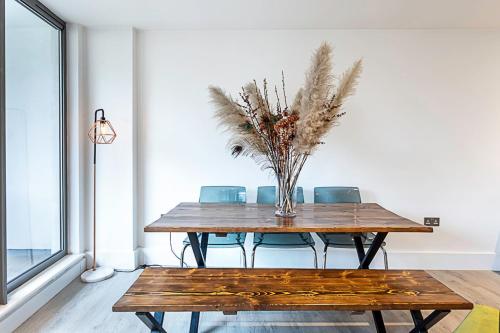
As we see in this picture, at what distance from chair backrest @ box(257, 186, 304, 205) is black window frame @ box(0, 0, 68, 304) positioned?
71.0 inches

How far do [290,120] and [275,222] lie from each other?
0.62m

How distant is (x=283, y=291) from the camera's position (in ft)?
5.13

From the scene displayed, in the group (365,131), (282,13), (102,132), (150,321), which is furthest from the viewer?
(365,131)

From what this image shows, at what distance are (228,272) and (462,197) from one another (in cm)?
260

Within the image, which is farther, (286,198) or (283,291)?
(286,198)

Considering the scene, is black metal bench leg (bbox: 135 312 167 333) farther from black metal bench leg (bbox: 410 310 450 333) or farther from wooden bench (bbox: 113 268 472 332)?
black metal bench leg (bbox: 410 310 450 333)

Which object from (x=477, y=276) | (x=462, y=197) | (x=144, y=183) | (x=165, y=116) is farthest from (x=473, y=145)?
(x=144, y=183)

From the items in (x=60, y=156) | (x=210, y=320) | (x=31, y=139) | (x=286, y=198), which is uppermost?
(x=31, y=139)

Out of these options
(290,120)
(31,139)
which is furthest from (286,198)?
(31,139)

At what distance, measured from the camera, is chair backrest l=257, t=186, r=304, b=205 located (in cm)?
288

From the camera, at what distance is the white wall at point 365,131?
120 inches

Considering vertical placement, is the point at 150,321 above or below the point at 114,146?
below

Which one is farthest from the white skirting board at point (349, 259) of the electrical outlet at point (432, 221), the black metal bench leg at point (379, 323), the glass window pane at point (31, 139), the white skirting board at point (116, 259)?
the glass window pane at point (31, 139)

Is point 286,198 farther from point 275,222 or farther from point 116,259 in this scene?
point 116,259
